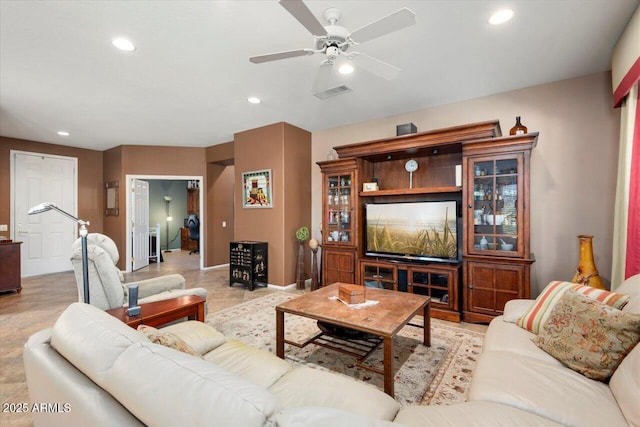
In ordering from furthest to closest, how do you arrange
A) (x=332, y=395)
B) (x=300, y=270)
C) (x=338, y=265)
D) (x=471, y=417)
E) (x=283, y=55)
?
(x=300, y=270) → (x=338, y=265) → (x=283, y=55) → (x=332, y=395) → (x=471, y=417)

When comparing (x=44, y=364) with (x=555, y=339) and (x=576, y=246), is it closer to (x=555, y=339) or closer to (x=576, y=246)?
(x=555, y=339)

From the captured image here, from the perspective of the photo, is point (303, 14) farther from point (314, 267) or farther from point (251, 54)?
point (314, 267)

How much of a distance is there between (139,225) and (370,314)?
6.36 meters

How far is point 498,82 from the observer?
3.37 meters

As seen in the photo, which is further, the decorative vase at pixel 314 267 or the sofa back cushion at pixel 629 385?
the decorative vase at pixel 314 267

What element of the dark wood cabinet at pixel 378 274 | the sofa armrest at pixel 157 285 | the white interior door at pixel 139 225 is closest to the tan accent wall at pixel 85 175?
the white interior door at pixel 139 225

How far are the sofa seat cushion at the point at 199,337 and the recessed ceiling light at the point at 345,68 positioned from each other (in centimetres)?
267

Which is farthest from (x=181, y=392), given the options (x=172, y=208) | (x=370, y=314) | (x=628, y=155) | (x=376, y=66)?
(x=172, y=208)

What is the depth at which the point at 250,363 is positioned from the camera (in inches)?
61.9

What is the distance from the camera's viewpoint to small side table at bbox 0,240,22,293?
14.7ft

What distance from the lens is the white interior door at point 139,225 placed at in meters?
6.39

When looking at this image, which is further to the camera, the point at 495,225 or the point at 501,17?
the point at 495,225

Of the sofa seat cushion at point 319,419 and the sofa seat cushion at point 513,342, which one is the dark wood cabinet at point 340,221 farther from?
the sofa seat cushion at point 319,419

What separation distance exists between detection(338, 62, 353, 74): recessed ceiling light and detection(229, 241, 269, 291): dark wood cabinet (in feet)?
9.65
